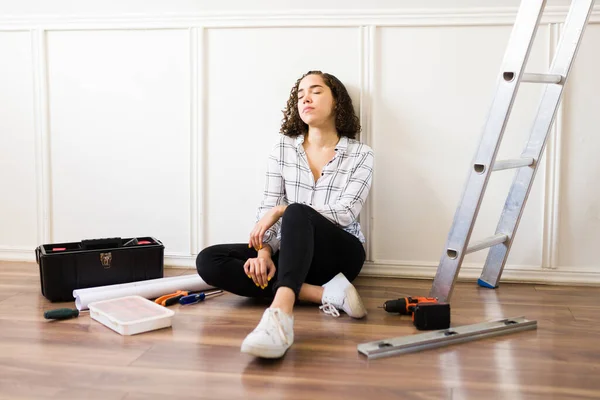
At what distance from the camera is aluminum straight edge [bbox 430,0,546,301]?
1.96 meters

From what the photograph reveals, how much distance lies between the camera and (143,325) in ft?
6.20

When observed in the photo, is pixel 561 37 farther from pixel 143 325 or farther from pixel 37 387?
pixel 37 387

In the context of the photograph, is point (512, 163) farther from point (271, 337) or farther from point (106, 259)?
point (106, 259)

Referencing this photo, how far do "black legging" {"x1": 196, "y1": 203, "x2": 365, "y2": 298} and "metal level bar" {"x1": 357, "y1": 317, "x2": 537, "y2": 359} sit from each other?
0.39m

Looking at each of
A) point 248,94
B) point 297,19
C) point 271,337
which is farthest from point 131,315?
point 297,19

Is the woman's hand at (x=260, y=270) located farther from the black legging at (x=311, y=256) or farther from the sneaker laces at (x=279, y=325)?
the sneaker laces at (x=279, y=325)

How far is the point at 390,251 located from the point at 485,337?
848 millimetres

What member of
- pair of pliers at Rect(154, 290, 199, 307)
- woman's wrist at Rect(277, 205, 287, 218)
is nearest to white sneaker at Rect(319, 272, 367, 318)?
woman's wrist at Rect(277, 205, 287, 218)

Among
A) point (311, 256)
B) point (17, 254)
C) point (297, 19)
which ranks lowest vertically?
point (17, 254)

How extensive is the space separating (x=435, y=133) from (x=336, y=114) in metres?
0.42

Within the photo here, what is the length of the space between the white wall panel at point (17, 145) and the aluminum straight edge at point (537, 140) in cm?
197

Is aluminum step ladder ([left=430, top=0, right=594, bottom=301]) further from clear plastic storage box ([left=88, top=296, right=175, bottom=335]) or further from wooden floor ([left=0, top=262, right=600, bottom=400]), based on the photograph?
clear plastic storage box ([left=88, top=296, right=175, bottom=335])

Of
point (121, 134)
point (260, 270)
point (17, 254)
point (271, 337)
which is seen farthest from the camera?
point (17, 254)

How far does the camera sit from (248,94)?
2684 mm
